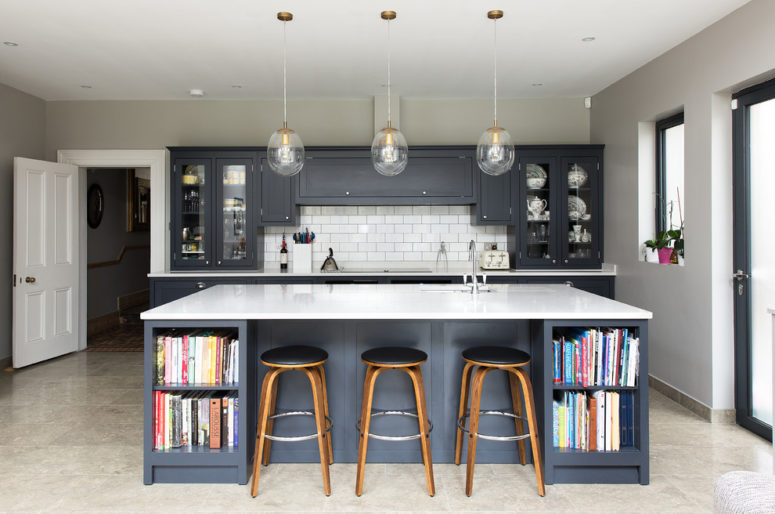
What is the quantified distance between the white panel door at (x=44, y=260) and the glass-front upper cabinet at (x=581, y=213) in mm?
5219

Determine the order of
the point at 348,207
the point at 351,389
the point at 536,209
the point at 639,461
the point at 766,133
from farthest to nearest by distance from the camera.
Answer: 1. the point at 348,207
2. the point at 536,209
3. the point at 766,133
4. the point at 351,389
5. the point at 639,461

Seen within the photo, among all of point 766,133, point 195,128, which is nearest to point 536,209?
point 766,133

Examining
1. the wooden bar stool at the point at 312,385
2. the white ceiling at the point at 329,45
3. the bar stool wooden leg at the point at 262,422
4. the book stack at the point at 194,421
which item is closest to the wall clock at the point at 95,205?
the white ceiling at the point at 329,45

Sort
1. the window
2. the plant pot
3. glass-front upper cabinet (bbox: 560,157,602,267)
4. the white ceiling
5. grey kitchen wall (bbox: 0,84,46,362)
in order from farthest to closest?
glass-front upper cabinet (bbox: 560,157,602,267)
grey kitchen wall (bbox: 0,84,46,362)
the window
the plant pot
the white ceiling

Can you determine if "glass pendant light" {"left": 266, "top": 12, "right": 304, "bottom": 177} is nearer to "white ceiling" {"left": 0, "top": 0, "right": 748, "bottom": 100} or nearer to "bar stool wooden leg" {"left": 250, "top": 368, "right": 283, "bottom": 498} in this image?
"white ceiling" {"left": 0, "top": 0, "right": 748, "bottom": 100}

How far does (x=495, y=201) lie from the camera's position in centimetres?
582

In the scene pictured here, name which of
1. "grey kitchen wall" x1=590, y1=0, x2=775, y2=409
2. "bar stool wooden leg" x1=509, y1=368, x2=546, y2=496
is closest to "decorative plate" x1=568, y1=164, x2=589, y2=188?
"grey kitchen wall" x1=590, y1=0, x2=775, y2=409

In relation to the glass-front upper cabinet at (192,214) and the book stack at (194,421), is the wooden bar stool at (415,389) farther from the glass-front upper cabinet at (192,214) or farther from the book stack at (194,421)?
the glass-front upper cabinet at (192,214)

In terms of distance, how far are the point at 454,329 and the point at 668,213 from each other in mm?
2695

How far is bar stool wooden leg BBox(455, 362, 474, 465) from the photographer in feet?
10.1

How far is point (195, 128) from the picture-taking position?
6.17m

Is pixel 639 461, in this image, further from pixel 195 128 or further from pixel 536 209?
pixel 195 128

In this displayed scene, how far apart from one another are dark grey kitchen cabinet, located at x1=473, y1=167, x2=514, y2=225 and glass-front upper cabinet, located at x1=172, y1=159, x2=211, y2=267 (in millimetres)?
2827

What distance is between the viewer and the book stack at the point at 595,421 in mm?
2934
